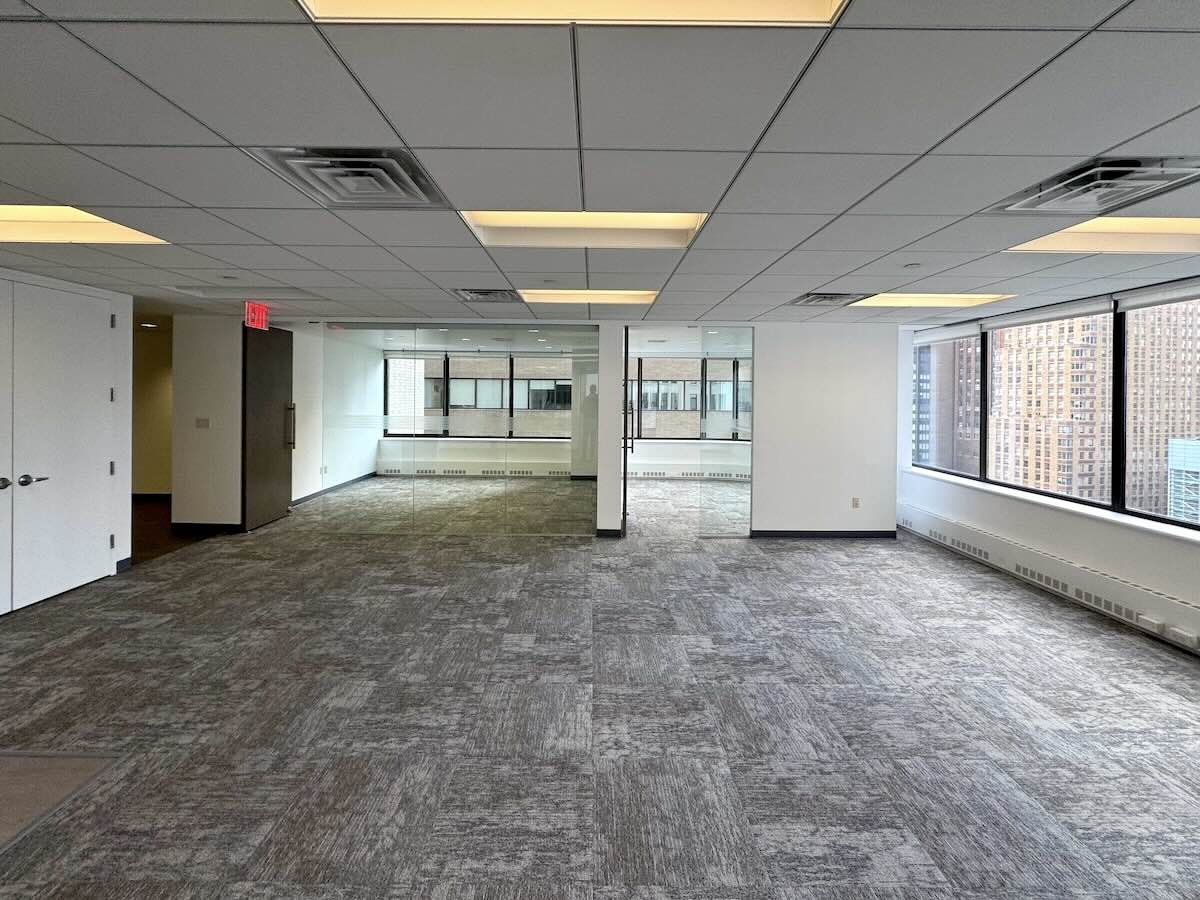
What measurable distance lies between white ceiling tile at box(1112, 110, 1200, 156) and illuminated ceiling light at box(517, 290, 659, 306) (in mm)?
3925

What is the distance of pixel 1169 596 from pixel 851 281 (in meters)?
3.14

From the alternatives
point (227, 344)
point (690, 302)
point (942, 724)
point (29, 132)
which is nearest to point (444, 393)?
point (227, 344)

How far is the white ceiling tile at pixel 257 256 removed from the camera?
438cm

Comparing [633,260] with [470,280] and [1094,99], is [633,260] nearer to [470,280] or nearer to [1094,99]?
[470,280]

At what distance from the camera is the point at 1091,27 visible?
1.74 m

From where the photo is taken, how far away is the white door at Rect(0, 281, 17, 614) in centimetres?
496

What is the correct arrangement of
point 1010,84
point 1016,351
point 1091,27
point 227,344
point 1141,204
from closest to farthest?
point 1091,27 < point 1010,84 < point 1141,204 < point 1016,351 < point 227,344

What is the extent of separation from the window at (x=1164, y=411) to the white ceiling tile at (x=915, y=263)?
2061 mm

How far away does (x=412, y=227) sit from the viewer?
3795 mm

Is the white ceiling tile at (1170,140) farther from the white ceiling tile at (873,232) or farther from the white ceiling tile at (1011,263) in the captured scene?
the white ceiling tile at (1011,263)

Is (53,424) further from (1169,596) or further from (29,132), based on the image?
(1169,596)

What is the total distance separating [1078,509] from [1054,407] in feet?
4.02

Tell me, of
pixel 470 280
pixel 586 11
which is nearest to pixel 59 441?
pixel 470 280

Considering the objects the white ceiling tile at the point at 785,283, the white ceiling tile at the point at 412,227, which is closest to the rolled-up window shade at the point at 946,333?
the white ceiling tile at the point at 785,283
